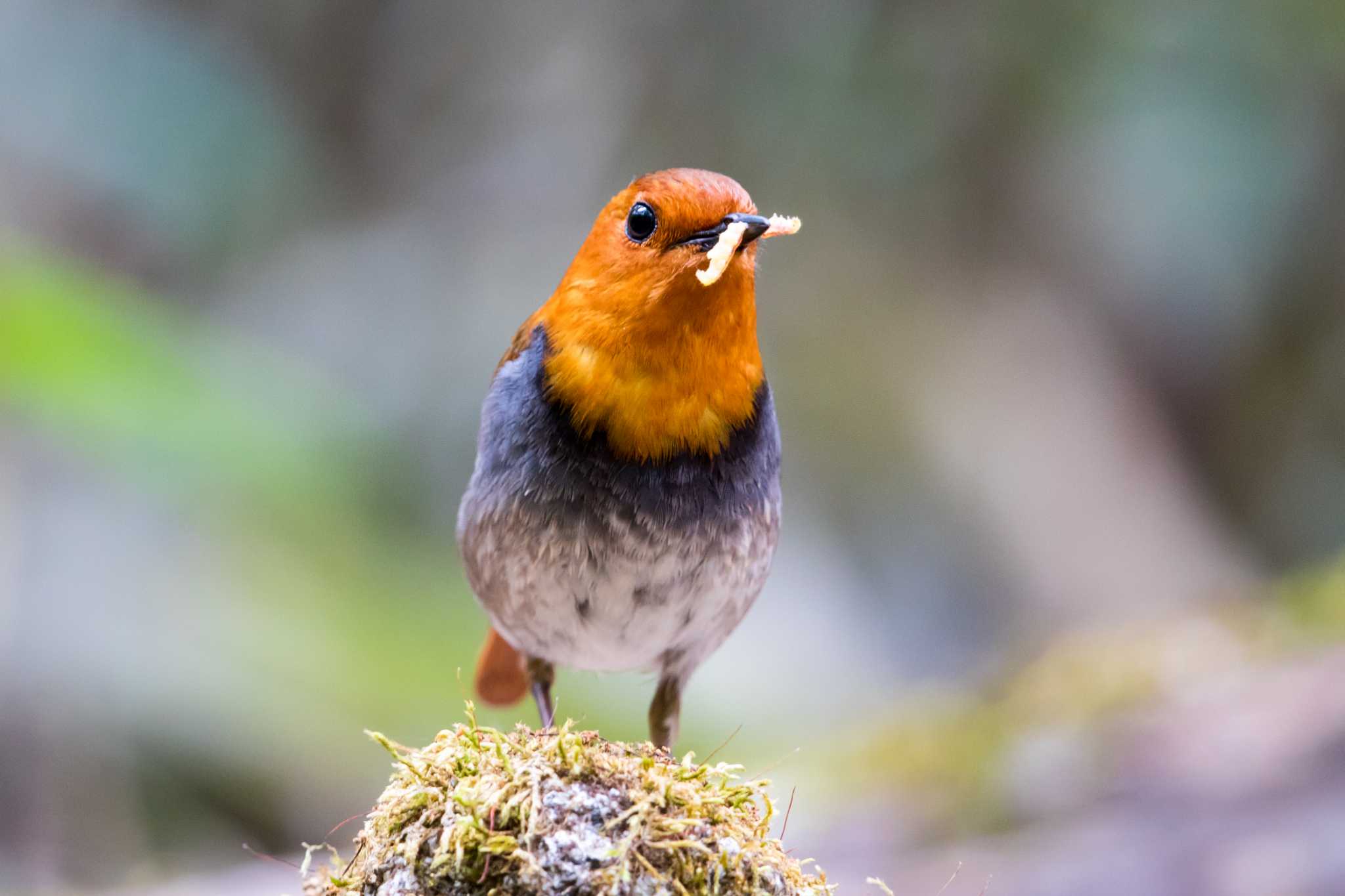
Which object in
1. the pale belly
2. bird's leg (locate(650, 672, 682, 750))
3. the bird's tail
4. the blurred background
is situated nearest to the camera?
the pale belly

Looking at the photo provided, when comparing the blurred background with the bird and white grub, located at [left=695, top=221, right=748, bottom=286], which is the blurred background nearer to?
the bird

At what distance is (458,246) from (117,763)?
3210 millimetres

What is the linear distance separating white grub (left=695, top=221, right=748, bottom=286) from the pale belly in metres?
0.59

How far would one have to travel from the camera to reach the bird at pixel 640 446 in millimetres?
2387

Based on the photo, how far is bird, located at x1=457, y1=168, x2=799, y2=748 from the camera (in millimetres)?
2387

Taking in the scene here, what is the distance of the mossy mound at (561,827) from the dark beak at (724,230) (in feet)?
3.23

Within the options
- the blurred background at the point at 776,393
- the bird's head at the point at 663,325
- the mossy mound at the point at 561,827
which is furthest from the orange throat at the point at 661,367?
the blurred background at the point at 776,393

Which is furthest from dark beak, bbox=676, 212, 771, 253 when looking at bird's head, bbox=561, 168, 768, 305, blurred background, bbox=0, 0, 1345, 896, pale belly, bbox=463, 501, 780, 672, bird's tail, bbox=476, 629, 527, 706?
blurred background, bbox=0, 0, 1345, 896

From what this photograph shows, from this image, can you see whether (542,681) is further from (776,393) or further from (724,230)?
(776,393)

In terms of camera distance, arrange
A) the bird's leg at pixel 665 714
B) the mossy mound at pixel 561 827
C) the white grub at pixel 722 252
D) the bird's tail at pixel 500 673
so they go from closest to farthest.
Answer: the mossy mound at pixel 561 827 < the white grub at pixel 722 252 < the bird's leg at pixel 665 714 < the bird's tail at pixel 500 673

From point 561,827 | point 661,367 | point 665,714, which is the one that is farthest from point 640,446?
point 561,827

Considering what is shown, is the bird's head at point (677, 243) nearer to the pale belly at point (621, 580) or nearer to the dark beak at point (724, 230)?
the dark beak at point (724, 230)

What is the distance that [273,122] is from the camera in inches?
256

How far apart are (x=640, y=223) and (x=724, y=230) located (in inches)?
7.8
